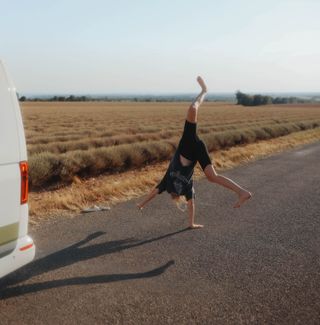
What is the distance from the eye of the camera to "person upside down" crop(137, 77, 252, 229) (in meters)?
5.88

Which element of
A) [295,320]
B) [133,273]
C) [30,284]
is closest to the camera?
[295,320]

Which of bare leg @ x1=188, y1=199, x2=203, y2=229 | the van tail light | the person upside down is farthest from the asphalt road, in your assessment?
the van tail light

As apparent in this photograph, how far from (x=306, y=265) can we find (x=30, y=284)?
2894mm

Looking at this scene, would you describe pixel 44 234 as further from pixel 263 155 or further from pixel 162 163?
pixel 263 155

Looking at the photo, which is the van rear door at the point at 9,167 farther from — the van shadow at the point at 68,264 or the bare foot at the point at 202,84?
Answer: the bare foot at the point at 202,84

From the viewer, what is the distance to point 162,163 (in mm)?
14500

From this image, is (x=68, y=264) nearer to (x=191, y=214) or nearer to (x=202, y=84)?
(x=191, y=214)

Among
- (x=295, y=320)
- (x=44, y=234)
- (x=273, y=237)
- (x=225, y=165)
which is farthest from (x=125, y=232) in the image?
(x=225, y=165)

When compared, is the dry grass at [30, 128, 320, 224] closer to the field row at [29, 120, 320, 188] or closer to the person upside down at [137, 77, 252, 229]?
the field row at [29, 120, 320, 188]

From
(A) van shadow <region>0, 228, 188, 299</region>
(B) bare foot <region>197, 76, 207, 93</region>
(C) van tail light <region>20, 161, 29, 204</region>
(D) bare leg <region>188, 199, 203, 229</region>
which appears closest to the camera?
(C) van tail light <region>20, 161, 29, 204</region>

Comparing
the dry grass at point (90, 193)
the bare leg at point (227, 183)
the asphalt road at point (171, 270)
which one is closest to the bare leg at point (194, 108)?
the bare leg at point (227, 183)

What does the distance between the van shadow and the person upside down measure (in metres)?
0.72

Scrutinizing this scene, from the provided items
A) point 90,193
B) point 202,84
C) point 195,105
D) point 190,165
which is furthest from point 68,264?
point 90,193

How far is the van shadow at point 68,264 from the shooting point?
14.2 feet
